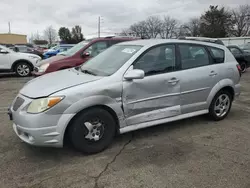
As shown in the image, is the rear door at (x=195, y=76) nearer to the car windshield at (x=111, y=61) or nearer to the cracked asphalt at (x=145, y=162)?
the cracked asphalt at (x=145, y=162)

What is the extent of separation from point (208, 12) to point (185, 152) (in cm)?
5908

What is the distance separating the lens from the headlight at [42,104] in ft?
9.72

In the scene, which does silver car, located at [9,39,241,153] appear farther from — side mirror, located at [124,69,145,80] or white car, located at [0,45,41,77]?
white car, located at [0,45,41,77]

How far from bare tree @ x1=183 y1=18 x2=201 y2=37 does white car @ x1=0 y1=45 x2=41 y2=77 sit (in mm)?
53576

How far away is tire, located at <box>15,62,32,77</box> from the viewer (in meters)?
10.7

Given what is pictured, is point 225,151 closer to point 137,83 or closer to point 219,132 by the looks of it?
point 219,132

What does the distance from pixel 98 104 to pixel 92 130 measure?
374mm

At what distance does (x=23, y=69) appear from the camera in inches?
425

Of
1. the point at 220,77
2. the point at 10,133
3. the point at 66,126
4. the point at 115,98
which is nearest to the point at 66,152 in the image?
the point at 66,126

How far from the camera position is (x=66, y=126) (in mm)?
3076

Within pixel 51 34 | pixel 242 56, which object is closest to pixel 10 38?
pixel 51 34

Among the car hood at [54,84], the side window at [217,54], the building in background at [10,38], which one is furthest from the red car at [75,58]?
the building in background at [10,38]

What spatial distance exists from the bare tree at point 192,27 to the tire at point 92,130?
59258 millimetres

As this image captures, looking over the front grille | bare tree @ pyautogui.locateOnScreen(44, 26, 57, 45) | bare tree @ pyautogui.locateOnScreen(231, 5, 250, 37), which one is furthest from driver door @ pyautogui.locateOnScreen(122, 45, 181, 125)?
bare tree @ pyautogui.locateOnScreen(44, 26, 57, 45)
